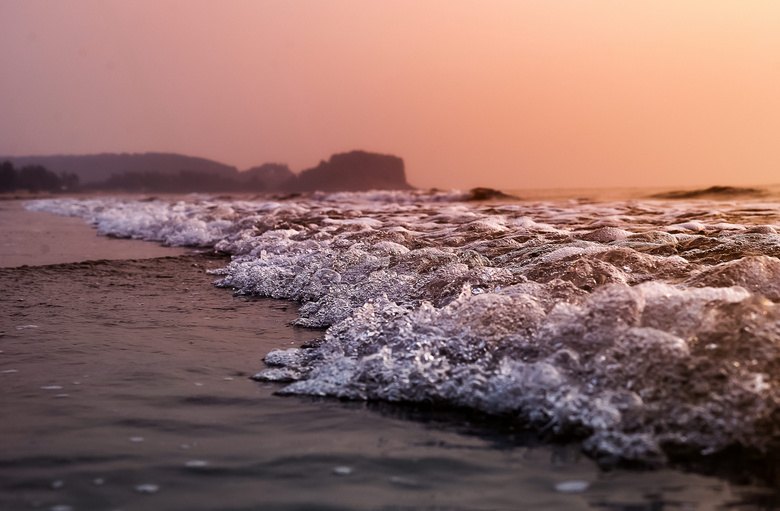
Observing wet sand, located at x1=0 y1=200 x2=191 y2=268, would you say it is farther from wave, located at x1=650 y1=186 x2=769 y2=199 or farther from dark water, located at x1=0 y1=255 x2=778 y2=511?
wave, located at x1=650 y1=186 x2=769 y2=199

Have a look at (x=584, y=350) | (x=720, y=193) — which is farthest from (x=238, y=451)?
(x=720, y=193)

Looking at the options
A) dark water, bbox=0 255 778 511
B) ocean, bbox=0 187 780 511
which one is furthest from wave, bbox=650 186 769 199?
dark water, bbox=0 255 778 511

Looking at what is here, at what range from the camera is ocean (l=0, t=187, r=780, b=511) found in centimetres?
185

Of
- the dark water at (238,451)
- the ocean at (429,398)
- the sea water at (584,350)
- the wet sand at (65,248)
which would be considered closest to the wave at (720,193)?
the sea water at (584,350)

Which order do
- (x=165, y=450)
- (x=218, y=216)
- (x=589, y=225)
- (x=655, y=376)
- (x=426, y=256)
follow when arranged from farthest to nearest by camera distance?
(x=218, y=216)
(x=589, y=225)
(x=426, y=256)
(x=655, y=376)
(x=165, y=450)

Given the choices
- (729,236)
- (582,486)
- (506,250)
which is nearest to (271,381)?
(582,486)

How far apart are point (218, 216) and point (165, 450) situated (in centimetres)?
1124

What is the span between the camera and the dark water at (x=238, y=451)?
5.83ft

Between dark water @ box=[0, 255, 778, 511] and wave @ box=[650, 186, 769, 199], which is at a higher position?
wave @ box=[650, 186, 769, 199]

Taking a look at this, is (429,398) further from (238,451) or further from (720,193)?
(720,193)

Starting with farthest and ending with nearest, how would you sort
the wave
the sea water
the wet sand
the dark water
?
the wave < the wet sand < the sea water < the dark water

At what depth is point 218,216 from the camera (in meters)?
12.9

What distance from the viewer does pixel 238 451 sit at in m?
2.08

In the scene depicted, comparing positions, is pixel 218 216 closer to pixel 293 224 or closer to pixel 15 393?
pixel 293 224
